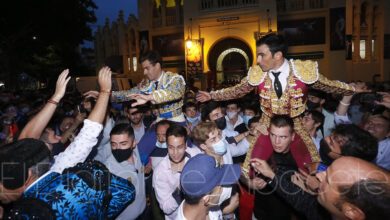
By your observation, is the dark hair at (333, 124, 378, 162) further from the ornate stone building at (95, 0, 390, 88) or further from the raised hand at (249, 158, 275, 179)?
the ornate stone building at (95, 0, 390, 88)

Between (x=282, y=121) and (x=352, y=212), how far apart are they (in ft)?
5.66

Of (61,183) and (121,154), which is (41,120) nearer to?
(61,183)

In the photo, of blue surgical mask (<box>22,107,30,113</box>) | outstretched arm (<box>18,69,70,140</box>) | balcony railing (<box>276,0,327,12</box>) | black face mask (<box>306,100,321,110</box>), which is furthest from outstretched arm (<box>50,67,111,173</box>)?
balcony railing (<box>276,0,327,12</box>)

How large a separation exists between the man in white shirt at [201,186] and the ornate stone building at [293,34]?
1525 cm

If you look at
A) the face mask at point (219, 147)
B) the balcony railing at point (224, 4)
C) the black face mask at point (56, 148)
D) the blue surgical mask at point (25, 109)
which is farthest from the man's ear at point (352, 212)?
the balcony railing at point (224, 4)

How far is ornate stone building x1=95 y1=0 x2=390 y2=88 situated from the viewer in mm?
17094

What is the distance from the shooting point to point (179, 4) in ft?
67.4

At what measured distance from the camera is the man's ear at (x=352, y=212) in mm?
1615

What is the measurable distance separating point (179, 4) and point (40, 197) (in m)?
20.8

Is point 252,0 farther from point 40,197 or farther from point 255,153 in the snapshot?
point 40,197

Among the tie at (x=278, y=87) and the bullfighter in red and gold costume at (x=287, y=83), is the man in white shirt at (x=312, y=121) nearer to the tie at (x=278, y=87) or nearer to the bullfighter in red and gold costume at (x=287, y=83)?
the bullfighter in red and gold costume at (x=287, y=83)

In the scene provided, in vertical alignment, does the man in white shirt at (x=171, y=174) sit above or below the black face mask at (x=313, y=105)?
below

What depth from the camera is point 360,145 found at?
270 centimetres

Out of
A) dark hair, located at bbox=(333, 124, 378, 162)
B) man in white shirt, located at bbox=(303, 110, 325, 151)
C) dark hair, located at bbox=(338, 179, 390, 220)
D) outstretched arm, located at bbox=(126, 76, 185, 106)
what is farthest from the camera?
man in white shirt, located at bbox=(303, 110, 325, 151)
